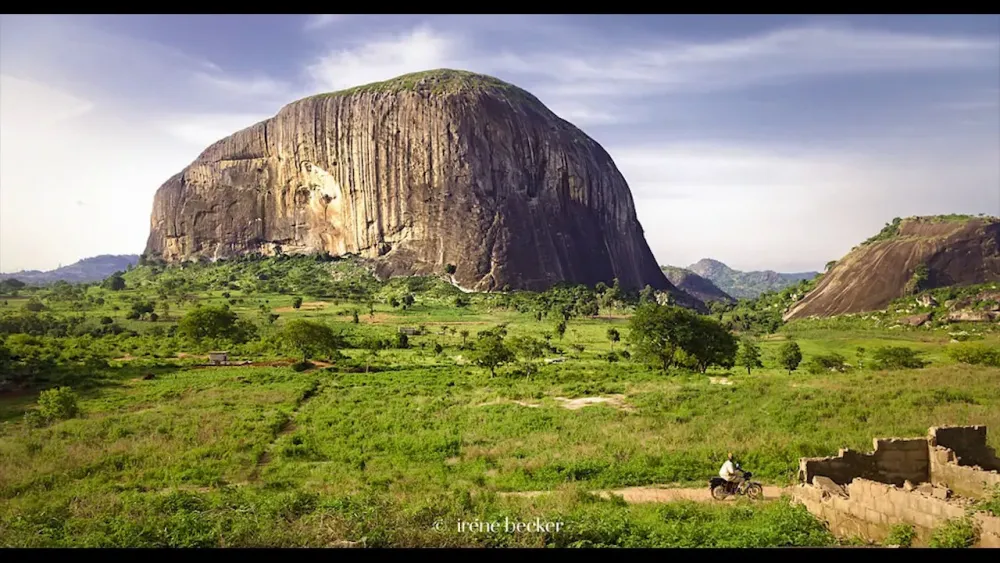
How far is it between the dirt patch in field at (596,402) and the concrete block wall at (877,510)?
9.18m

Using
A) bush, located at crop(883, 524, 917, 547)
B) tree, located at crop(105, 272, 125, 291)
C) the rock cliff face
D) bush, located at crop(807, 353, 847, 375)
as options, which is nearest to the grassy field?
bush, located at crop(883, 524, 917, 547)

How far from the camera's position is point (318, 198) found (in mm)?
103500

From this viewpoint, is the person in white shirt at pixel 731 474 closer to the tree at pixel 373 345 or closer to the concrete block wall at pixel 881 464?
the concrete block wall at pixel 881 464

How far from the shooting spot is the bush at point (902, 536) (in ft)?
23.0

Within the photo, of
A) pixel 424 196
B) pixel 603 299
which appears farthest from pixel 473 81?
pixel 603 299

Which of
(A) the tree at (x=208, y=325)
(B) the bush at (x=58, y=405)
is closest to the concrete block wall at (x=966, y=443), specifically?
(B) the bush at (x=58, y=405)

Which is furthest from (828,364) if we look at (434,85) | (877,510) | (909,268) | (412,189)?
(434,85)

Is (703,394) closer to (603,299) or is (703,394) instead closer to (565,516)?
(565,516)

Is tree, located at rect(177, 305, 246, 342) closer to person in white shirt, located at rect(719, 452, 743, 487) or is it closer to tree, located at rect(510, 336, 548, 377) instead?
tree, located at rect(510, 336, 548, 377)

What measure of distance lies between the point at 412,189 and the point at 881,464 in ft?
301

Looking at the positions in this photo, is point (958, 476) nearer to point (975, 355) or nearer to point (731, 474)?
point (731, 474)

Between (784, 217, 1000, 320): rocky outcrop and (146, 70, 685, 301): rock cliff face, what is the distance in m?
42.1

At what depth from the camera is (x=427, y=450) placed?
13500 mm
